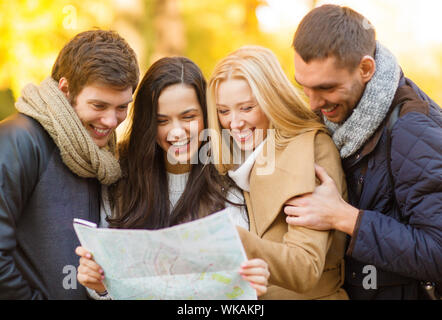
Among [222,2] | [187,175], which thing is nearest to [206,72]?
[222,2]

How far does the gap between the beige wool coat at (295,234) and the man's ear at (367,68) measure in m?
0.31

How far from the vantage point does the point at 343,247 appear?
2.30 m

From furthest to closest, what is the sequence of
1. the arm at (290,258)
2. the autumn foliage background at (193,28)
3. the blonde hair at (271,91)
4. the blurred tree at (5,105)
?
1. the blurred tree at (5,105)
2. the autumn foliage background at (193,28)
3. the blonde hair at (271,91)
4. the arm at (290,258)

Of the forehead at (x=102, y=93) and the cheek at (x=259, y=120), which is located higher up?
the forehead at (x=102, y=93)

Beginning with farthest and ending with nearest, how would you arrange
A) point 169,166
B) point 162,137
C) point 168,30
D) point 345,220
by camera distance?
point 168,30
point 169,166
point 162,137
point 345,220

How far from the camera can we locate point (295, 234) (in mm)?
2094

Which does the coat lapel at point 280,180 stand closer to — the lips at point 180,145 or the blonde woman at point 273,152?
the blonde woman at point 273,152

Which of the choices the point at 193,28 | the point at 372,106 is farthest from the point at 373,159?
the point at 193,28

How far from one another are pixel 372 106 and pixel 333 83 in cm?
19

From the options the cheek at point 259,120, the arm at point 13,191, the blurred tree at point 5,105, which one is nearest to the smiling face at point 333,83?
the cheek at point 259,120

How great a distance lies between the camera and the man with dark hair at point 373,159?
80.1 inches

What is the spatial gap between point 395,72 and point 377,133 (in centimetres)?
29

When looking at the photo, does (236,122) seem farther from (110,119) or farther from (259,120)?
(110,119)
